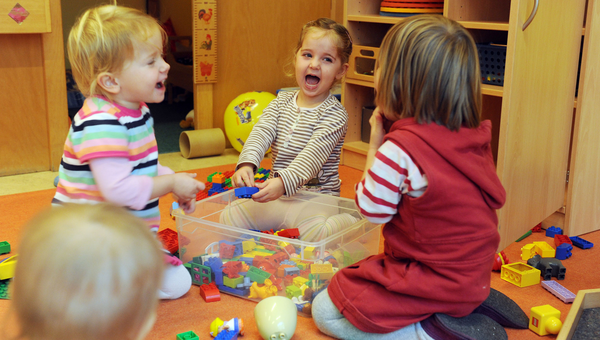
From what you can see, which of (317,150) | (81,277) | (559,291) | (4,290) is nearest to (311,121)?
(317,150)

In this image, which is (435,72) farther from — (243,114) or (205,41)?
(205,41)

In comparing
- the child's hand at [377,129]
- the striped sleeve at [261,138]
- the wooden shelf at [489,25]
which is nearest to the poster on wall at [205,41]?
the striped sleeve at [261,138]

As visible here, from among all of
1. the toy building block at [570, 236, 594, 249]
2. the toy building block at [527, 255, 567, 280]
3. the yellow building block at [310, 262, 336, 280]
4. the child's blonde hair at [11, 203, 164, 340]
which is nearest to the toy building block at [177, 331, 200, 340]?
the yellow building block at [310, 262, 336, 280]

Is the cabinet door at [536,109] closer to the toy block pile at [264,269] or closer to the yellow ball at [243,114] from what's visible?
the toy block pile at [264,269]

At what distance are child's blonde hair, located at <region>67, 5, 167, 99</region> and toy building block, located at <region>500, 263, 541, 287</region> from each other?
3.30ft

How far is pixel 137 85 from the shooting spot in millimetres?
1156

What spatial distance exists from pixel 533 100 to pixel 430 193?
0.68 m

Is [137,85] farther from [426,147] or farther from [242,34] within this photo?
[242,34]

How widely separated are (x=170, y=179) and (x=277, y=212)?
1.41ft

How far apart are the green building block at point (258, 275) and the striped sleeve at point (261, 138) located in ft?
1.10

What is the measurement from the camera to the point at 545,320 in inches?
44.8

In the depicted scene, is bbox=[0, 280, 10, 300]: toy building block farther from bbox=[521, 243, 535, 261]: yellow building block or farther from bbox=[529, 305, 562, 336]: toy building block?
bbox=[521, 243, 535, 261]: yellow building block

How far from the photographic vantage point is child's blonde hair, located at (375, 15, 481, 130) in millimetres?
993

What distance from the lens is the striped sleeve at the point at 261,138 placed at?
1532 millimetres
